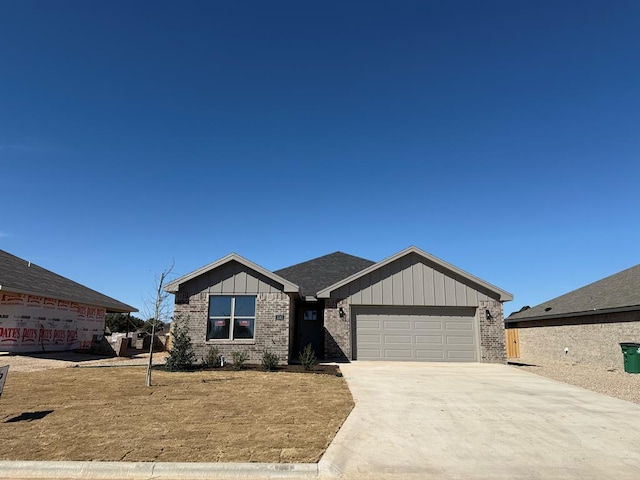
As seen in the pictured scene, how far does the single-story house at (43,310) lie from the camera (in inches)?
652

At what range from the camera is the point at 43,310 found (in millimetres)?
Result: 18562

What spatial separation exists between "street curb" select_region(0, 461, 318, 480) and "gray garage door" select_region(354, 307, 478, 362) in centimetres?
1198

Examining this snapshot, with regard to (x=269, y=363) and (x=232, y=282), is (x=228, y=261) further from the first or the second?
(x=269, y=363)

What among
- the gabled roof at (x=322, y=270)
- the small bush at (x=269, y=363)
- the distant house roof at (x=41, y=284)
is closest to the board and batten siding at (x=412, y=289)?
the gabled roof at (x=322, y=270)

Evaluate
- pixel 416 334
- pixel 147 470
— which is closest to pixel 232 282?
pixel 416 334

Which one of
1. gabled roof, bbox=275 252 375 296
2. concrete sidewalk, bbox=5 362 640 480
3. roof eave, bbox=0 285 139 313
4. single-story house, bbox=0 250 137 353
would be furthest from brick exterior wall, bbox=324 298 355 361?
single-story house, bbox=0 250 137 353

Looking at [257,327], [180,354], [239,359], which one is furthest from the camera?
[257,327]

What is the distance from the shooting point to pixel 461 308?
655 inches

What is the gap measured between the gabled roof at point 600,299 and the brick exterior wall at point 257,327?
1426 centimetres

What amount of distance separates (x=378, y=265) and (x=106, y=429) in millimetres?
12339

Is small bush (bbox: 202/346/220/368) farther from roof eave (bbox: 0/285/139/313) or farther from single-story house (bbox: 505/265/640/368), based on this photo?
single-story house (bbox: 505/265/640/368)

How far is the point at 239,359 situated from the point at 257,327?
1.56 metres

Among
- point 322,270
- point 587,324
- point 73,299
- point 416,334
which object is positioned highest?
point 322,270

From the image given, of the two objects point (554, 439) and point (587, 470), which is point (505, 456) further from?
point (554, 439)
